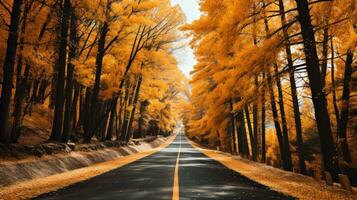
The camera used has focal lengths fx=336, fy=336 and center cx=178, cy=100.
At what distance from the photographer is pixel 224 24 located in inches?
416

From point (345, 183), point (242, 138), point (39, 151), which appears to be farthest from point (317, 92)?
point (242, 138)

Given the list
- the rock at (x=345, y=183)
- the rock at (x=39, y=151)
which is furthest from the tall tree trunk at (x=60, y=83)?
the rock at (x=345, y=183)

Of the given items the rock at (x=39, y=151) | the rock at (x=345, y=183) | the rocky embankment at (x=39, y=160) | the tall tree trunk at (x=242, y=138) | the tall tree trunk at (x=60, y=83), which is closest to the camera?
the rock at (x=345, y=183)

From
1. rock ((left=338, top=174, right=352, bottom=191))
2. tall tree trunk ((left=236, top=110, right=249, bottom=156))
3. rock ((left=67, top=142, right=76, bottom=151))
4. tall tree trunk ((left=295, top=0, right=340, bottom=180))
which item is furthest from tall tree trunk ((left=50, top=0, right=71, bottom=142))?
tall tree trunk ((left=236, top=110, right=249, bottom=156))

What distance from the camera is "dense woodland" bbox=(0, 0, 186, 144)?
42.2ft

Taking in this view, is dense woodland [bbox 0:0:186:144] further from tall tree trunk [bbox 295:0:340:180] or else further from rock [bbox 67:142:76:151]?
tall tree trunk [bbox 295:0:340:180]

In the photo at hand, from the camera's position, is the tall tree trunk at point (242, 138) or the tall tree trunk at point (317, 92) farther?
the tall tree trunk at point (242, 138)

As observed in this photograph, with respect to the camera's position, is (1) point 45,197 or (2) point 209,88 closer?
(1) point 45,197

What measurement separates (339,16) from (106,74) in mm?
17914

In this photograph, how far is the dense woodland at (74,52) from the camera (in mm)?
→ 12859

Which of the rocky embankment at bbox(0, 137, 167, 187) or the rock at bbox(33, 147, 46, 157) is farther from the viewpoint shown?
the rock at bbox(33, 147, 46, 157)

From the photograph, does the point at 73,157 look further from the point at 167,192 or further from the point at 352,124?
the point at 352,124

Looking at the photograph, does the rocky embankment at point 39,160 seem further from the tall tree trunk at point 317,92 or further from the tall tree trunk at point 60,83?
the tall tree trunk at point 317,92

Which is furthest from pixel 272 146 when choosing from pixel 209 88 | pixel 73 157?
pixel 73 157
